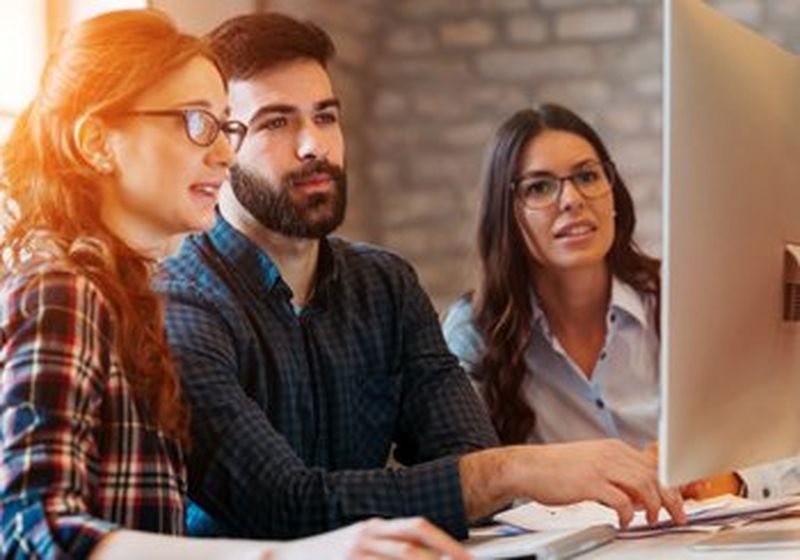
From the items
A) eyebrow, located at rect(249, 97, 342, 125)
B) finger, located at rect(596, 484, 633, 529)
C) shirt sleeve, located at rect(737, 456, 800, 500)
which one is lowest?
shirt sleeve, located at rect(737, 456, 800, 500)

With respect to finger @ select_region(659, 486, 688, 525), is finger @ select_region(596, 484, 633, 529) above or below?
above

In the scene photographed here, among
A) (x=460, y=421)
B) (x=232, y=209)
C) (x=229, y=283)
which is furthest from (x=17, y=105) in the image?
(x=460, y=421)

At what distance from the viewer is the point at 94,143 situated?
4.36ft

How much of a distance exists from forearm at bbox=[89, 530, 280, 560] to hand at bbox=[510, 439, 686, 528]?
46 centimetres

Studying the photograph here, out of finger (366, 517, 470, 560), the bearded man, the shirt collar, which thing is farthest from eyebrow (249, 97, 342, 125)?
finger (366, 517, 470, 560)

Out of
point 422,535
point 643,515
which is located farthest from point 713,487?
point 422,535

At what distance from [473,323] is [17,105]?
0.91m

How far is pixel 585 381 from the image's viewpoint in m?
2.46

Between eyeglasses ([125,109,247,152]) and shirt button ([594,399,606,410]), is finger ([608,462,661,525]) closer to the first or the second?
eyeglasses ([125,109,247,152])

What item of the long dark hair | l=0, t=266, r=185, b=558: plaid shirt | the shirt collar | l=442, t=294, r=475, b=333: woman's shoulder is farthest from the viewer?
l=442, t=294, r=475, b=333: woman's shoulder

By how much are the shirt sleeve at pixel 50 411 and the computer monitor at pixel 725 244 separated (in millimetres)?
470

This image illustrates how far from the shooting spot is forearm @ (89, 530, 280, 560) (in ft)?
3.29

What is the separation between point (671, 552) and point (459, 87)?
6.02ft

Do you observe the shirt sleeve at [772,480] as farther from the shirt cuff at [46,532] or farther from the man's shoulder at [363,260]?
the shirt cuff at [46,532]
